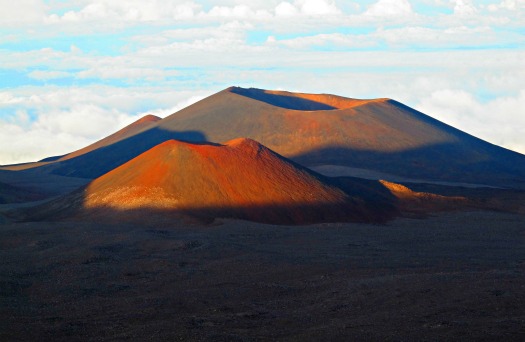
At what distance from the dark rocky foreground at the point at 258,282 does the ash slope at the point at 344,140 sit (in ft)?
169

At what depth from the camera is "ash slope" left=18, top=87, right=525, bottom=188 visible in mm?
104062

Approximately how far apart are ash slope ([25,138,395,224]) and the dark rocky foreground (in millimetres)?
4074

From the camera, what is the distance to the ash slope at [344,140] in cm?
10406

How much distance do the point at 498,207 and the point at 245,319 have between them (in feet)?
161

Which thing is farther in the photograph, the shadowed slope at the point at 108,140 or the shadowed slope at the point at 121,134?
the shadowed slope at the point at 121,134

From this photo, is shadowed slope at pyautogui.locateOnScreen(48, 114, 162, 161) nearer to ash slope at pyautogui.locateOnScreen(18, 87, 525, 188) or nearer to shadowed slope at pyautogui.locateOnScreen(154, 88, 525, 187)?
ash slope at pyautogui.locateOnScreen(18, 87, 525, 188)

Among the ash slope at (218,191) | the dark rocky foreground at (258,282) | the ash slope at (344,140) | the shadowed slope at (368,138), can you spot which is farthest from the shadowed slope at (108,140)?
the dark rocky foreground at (258,282)

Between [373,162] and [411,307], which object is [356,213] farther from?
[373,162]

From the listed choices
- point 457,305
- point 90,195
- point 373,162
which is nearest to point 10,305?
point 457,305

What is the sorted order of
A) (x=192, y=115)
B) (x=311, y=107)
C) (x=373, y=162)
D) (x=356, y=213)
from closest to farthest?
1. (x=356, y=213)
2. (x=373, y=162)
3. (x=192, y=115)
4. (x=311, y=107)

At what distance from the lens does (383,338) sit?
19.4 meters

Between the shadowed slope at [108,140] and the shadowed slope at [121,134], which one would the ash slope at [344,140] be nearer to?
the shadowed slope at [108,140]

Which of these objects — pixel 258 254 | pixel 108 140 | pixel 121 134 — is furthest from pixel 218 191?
pixel 121 134

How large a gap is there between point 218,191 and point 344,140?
5352 cm
